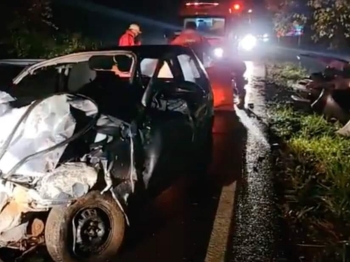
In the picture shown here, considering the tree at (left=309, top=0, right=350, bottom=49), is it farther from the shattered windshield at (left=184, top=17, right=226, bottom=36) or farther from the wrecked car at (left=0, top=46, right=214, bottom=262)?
the wrecked car at (left=0, top=46, right=214, bottom=262)

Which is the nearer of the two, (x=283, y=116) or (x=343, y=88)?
(x=343, y=88)

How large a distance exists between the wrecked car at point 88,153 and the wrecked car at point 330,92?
5.59 meters

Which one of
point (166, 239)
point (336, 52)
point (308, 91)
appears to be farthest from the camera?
point (336, 52)

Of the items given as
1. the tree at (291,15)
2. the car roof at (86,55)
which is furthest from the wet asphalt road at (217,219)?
the tree at (291,15)

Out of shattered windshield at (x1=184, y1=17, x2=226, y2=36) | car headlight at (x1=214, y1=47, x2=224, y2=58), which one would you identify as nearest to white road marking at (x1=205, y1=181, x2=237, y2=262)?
car headlight at (x1=214, y1=47, x2=224, y2=58)

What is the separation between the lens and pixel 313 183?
730 centimetres

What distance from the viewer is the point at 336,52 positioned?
24.7 meters

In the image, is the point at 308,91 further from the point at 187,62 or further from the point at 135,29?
the point at 187,62

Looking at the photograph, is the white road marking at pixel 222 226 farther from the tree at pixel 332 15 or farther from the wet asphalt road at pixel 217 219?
the tree at pixel 332 15

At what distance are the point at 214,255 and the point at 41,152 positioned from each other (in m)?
1.74

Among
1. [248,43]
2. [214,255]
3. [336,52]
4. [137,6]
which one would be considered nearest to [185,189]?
[214,255]

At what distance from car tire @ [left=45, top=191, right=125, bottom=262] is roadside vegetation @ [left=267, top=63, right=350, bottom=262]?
1.66 metres

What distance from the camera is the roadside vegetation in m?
5.62

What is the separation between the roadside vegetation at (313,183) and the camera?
18.5ft
